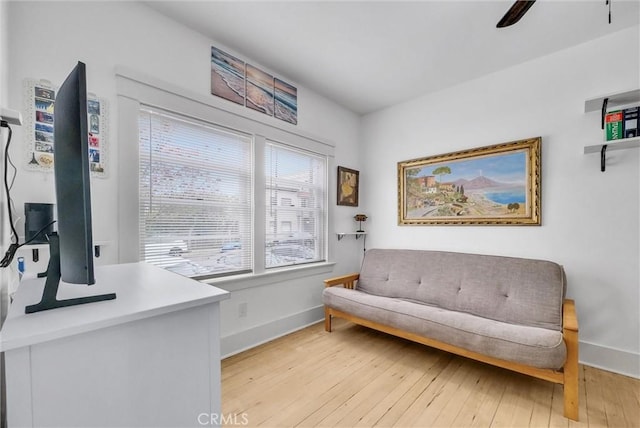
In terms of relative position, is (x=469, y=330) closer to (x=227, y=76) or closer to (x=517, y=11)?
(x=517, y=11)

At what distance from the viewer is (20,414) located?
0.58m

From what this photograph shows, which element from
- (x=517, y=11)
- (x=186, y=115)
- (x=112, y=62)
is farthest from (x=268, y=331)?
(x=517, y=11)

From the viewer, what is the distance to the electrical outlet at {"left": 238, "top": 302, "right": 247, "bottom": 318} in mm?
2467

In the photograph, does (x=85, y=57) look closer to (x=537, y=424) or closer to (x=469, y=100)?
(x=469, y=100)

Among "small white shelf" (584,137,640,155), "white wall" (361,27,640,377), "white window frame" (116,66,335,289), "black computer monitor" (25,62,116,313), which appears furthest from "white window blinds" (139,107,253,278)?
"small white shelf" (584,137,640,155)

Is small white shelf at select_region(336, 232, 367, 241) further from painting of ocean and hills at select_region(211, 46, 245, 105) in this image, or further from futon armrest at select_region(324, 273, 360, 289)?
painting of ocean and hills at select_region(211, 46, 245, 105)

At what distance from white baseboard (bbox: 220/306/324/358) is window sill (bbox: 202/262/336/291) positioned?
397 mm

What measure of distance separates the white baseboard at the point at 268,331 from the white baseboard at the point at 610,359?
7.77ft

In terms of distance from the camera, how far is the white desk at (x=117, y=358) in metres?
0.59

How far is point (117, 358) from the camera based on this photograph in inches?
27.7

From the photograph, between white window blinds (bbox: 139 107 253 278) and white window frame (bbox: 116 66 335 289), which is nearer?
white window frame (bbox: 116 66 335 289)

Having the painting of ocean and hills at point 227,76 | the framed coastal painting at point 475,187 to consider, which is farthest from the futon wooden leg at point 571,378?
the painting of ocean and hills at point 227,76

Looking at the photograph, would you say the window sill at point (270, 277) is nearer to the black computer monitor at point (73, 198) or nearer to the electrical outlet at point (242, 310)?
the electrical outlet at point (242, 310)

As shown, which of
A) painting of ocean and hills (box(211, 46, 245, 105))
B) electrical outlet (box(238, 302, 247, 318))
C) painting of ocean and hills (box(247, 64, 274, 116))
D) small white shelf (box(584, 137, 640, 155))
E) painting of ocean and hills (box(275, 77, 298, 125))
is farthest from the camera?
painting of ocean and hills (box(275, 77, 298, 125))
